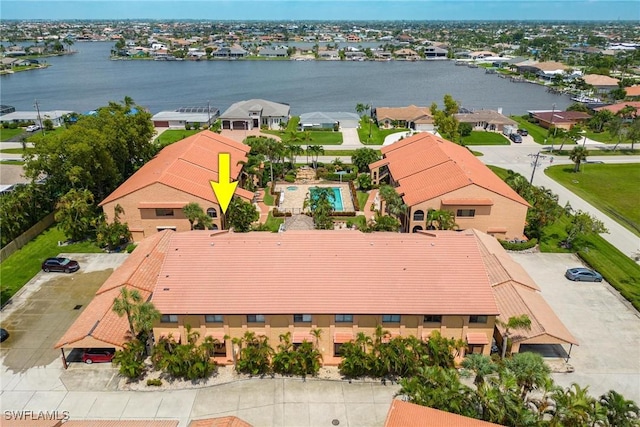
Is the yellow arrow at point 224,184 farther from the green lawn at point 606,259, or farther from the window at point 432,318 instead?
the green lawn at point 606,259

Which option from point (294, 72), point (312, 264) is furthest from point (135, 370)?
point (294, 72)

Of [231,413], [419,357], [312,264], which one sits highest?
[312,264]

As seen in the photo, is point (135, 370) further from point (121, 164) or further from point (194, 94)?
point (194, 94)

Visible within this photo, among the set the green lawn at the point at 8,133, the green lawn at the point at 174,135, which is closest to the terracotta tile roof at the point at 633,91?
the green lawn at the point at 174,135

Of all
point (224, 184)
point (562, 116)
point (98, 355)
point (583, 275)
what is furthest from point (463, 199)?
point (562, 116)

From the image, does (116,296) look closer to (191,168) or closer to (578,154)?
(191,168)

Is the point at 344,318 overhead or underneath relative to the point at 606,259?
overhead
